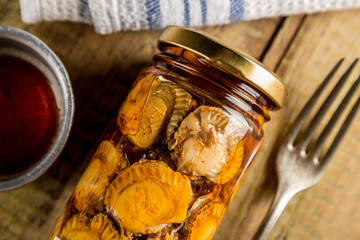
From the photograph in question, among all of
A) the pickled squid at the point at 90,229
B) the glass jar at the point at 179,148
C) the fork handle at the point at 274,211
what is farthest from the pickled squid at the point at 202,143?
the fork handle at the point at 274,211

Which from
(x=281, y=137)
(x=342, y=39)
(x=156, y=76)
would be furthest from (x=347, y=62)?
(x=156, y=76)

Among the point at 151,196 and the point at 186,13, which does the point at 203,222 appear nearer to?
the point at 151,196

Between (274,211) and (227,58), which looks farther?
(274,211)

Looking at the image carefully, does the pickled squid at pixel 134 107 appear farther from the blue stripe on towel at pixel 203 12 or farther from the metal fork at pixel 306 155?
the metal fork at pixel 306 155

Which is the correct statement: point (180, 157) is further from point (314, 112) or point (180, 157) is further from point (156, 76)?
point (314, 112)

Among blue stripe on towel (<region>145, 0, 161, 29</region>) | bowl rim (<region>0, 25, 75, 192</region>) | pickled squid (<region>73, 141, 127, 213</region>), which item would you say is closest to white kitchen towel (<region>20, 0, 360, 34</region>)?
blue stripe on towel (<region>145, 0, 161, 29</region>)

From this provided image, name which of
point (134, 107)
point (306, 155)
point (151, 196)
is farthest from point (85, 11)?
point (306, 155)

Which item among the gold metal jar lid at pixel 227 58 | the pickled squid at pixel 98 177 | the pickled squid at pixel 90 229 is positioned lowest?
the pickled squid at pixel 90 229
